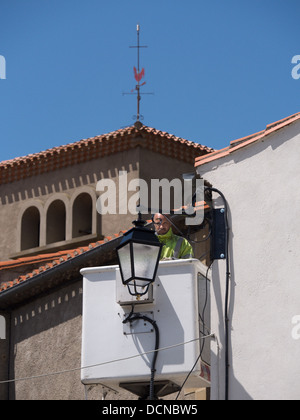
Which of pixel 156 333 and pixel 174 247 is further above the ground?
pixel 174 247

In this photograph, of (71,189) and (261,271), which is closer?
(261,271)

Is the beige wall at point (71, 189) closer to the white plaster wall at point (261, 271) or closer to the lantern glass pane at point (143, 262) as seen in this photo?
the white plaster wall at point (261, 271)

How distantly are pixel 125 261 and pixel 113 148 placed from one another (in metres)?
18.7

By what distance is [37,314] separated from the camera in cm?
2152

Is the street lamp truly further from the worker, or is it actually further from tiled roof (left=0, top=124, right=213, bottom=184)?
tiled roof (left=0, top=124, right=213, bottom=184)

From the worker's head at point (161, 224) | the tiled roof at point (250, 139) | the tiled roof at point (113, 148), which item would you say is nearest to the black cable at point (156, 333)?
the worker's head at point (161, 224)

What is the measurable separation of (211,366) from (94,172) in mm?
18790

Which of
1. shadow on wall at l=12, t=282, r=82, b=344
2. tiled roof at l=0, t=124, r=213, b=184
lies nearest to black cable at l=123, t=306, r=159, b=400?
shadow on wall at l=12, t=282, r=82, b=344

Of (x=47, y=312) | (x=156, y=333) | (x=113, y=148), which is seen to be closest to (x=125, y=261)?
(x=156, y=333)

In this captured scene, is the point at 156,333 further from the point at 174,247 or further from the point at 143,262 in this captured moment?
the point at 174,247

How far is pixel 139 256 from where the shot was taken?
426 inches

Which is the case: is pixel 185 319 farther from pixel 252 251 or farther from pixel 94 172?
pixel 94 172

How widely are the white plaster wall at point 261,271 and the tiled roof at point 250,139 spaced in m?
0.06
